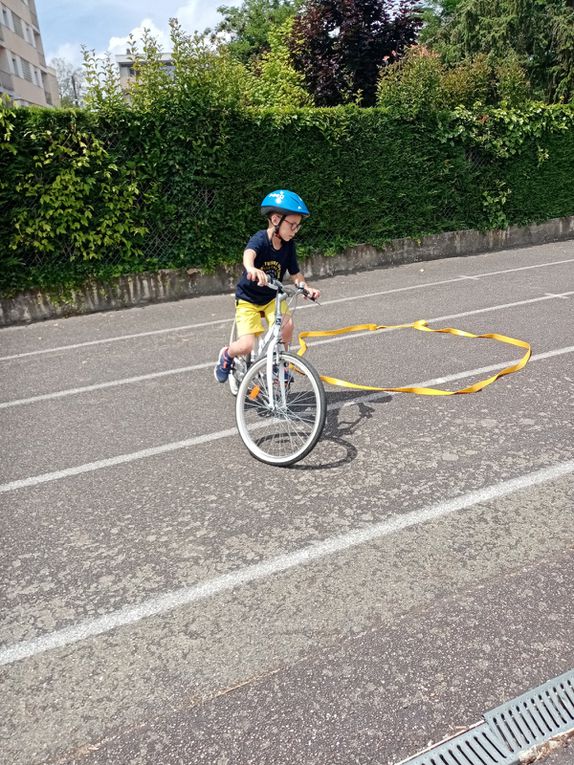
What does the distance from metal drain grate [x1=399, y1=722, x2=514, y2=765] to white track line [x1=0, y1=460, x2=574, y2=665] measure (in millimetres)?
1193

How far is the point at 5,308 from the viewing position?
1002 centimetres

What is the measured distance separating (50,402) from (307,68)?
18.0 metres

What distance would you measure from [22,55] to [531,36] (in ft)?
148

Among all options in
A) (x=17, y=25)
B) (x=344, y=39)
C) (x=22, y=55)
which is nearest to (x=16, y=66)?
(x=22, y=55)

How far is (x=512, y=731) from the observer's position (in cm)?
212

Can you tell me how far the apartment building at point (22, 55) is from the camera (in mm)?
46906

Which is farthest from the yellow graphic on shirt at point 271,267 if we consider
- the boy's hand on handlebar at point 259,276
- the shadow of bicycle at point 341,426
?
the shadow of bicycle at point 341,426

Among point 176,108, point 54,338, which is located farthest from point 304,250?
point 54,338

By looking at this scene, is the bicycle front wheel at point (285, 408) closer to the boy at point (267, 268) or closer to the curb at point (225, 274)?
the boy at point (267, 268)

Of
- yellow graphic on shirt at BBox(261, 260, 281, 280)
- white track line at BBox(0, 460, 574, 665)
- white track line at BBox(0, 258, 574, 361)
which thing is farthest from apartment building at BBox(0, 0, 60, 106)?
white track line at BBox(0, 460, 574, 665)

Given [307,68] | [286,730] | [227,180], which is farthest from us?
[307,68]

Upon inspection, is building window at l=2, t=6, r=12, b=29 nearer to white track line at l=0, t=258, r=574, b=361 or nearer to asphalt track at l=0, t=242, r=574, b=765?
white track line at l=0, t=258, r=574, b=361

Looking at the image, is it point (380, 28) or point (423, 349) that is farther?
point (380, 28)

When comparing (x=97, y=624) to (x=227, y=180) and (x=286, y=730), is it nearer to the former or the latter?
(x=286, y=730)
